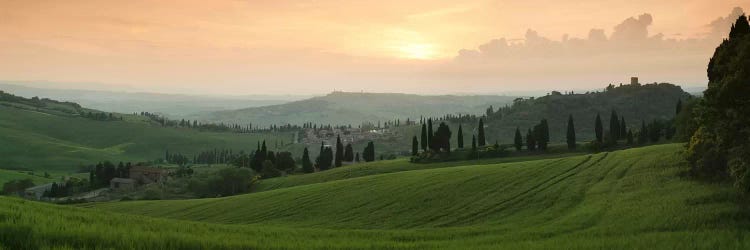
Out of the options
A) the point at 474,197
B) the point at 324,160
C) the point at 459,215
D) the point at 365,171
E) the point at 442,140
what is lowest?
the point at 324,160

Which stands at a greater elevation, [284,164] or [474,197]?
[474,197]

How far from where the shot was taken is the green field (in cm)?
1770

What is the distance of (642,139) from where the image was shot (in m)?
116

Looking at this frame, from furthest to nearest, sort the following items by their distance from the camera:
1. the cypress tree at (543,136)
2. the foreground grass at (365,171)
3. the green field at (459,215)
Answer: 1. the cypress tree at (543,136)
2. the foreground grass at (365,171)
3. the green field at (459,215)

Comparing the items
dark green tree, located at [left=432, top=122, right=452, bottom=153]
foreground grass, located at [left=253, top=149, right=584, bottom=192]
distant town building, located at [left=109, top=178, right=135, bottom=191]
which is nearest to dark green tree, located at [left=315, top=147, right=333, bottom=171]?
foreground grass, located at [left=253, top=149, right=584, bottom=192]

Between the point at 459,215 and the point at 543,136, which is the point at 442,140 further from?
the point at 459,215

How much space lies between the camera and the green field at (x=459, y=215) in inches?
697

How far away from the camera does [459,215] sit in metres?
42.9

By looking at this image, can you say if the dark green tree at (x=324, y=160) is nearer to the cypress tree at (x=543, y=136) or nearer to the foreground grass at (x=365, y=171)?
the foreground grass at (x=365, y=171)

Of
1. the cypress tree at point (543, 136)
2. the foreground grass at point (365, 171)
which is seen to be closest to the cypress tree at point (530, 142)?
the cypress tree at point (543, 136)

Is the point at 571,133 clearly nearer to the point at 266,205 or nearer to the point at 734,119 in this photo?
the point at 266,205

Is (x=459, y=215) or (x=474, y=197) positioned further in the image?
(x=474, y=197)

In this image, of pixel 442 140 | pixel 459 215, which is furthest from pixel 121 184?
pixel 459 215

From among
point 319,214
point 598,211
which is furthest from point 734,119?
point 319,214
